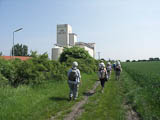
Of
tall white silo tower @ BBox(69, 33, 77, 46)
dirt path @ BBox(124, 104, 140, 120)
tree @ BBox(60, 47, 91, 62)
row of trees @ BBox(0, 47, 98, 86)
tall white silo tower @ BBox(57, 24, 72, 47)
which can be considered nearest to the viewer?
dirt path @ BBox(124, 104, 140, 120)

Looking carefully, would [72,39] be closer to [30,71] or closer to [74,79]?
[30,71]

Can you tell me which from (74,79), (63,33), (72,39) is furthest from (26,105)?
(72,39)

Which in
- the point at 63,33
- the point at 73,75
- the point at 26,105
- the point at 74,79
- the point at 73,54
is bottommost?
the point at 26,105

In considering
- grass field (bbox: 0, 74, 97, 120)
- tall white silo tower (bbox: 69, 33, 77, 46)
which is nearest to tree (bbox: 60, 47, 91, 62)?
grass field (bbox: 0, 74, 97, 120)

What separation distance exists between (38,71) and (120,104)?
5.28 m

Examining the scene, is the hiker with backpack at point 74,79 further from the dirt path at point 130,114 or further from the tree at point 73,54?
the tree at point 73,54

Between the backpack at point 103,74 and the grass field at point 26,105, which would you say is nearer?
the grass field at point 26,105

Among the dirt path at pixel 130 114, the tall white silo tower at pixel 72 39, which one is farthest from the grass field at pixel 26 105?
the tall white silo tower at pixel 72 39

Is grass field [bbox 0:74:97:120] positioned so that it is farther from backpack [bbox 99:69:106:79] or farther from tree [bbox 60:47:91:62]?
tree [bbox 60:47:91:62]

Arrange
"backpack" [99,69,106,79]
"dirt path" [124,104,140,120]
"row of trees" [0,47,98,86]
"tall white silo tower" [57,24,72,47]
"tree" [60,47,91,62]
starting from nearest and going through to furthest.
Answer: "dirt path" [124,104,140,120] → "row of trees" [0,47,98,86] → "backpack" [99,69,106,79] → "tree" [60,47,91,62] → "tall white silo tower" [57,24,72,47]

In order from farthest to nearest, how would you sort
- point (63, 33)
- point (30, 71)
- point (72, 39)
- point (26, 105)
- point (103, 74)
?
point (72, 39)
point (63, 33)
point (103, 74)
point (30, 71)
point (26, 105)

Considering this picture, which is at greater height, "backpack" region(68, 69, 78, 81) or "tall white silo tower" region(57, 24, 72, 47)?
"tall white silo tower" region(57, 24, 72, 47)

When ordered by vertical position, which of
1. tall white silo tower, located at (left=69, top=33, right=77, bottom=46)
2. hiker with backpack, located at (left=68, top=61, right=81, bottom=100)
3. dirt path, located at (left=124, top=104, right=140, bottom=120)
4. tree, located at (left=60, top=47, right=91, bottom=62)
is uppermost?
tall white silo tower, located at (left=69, top=33, right=77, bottom=46)

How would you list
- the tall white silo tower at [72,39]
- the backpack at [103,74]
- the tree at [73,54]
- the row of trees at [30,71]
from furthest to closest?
the tall white silo tower at [72,39], the tree at [73,54], the backpack at [103,74], the row of trees at [30,71]
